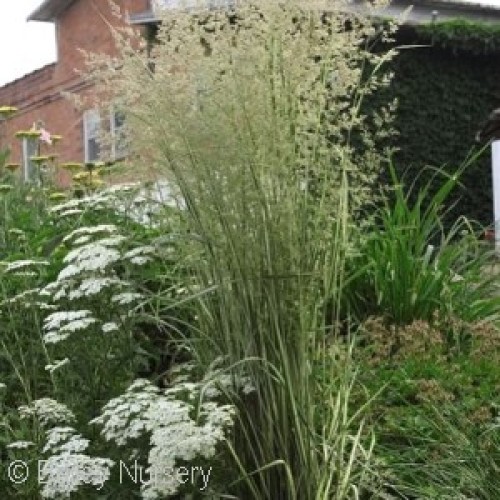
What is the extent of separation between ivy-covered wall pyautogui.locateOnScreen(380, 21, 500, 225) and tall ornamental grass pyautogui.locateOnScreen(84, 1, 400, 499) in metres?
10.5

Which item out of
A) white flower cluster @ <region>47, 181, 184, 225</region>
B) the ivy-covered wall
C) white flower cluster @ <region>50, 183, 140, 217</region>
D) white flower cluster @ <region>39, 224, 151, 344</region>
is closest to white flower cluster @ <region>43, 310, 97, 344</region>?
white flower cluster @ <region>39, 224, 151, 344</region>

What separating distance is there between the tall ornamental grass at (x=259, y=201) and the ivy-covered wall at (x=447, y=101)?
34.4ft

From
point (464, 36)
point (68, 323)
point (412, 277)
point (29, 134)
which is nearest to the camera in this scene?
point (68, 323)

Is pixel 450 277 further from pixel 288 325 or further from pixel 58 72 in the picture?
pixel 58 72

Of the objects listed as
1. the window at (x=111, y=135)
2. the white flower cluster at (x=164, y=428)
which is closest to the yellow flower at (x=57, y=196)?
the window at (x=111, y=135)

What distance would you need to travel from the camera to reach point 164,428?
2.58m

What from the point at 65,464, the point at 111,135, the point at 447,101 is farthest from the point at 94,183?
the point at 447,101

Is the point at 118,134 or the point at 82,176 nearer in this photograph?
the point at 118,134

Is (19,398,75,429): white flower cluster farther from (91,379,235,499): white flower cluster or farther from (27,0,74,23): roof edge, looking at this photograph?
(27,0,74,23): roof edge

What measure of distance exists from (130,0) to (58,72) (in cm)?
317

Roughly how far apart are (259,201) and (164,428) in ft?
2.30

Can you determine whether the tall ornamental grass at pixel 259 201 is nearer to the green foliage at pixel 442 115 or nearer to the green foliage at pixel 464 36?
the green foliage at pixel 442 115

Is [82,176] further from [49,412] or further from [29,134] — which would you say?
[49,412]

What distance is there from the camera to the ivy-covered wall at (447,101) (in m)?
13.6
